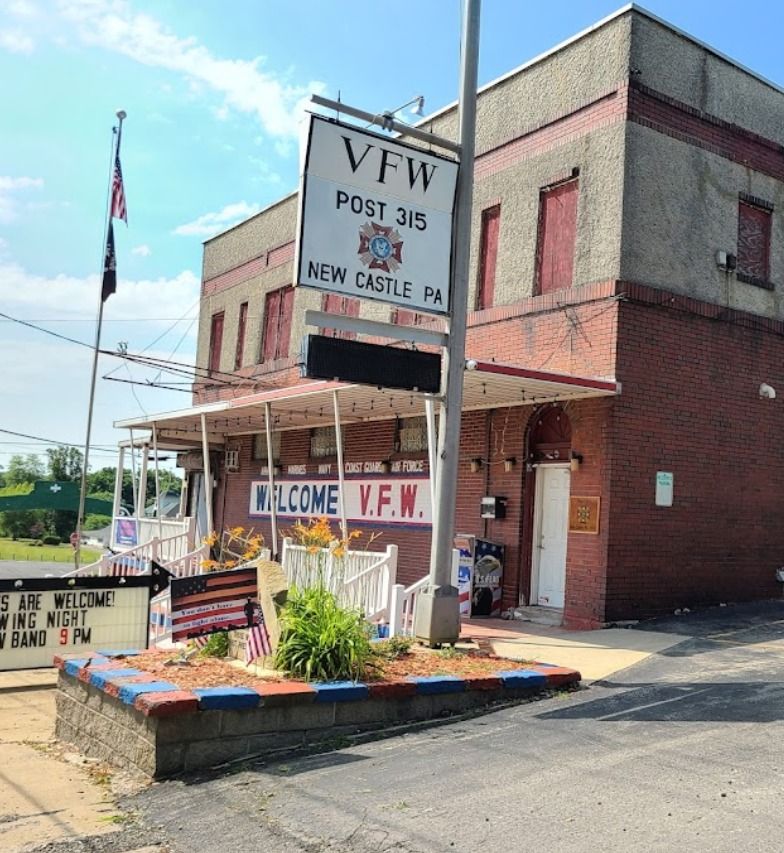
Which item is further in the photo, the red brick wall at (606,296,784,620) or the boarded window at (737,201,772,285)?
the boarded window at (737,201,772,285)

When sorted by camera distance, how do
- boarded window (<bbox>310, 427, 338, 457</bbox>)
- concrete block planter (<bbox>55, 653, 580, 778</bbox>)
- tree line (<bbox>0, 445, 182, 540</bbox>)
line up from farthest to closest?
tree line (<bbox>0, 445, 182, 540</bbox>) → boarded window (<bbox>310, 427, 338, 457</bbox>) → concrete block planter (<bbox>55, 653, 580, 778</bbox>)

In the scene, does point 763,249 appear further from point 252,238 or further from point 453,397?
point 252,238

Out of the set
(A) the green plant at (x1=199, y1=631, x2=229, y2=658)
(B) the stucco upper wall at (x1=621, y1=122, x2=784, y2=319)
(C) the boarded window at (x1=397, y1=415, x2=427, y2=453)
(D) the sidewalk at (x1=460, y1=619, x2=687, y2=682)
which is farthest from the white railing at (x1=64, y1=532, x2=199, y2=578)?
(B) the stucco upper wall at (x1=621, y1=122, x2=784, y2=319)

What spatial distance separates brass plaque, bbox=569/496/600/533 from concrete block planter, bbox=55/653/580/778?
14.9 ft

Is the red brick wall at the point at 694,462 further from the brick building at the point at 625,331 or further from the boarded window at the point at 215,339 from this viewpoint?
the boarded window at the point at 215,339

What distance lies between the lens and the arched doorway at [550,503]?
13.5m

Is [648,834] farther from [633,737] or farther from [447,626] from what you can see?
[447,626]

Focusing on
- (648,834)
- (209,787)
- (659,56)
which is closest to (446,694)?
(209,787)

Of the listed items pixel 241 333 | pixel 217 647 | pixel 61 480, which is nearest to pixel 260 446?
pixel 241 333

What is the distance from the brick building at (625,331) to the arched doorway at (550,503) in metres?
0.03

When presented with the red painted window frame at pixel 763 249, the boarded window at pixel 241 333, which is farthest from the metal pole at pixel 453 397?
the boarded window at pixel 241 333

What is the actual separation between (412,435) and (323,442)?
3607 millimetres

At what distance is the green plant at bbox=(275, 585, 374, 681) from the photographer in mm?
7441

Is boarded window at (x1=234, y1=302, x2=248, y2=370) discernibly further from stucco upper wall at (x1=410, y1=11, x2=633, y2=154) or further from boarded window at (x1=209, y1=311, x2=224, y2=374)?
stucco upper wall at (x1=410, y1=11, x2=633, y2=154)
